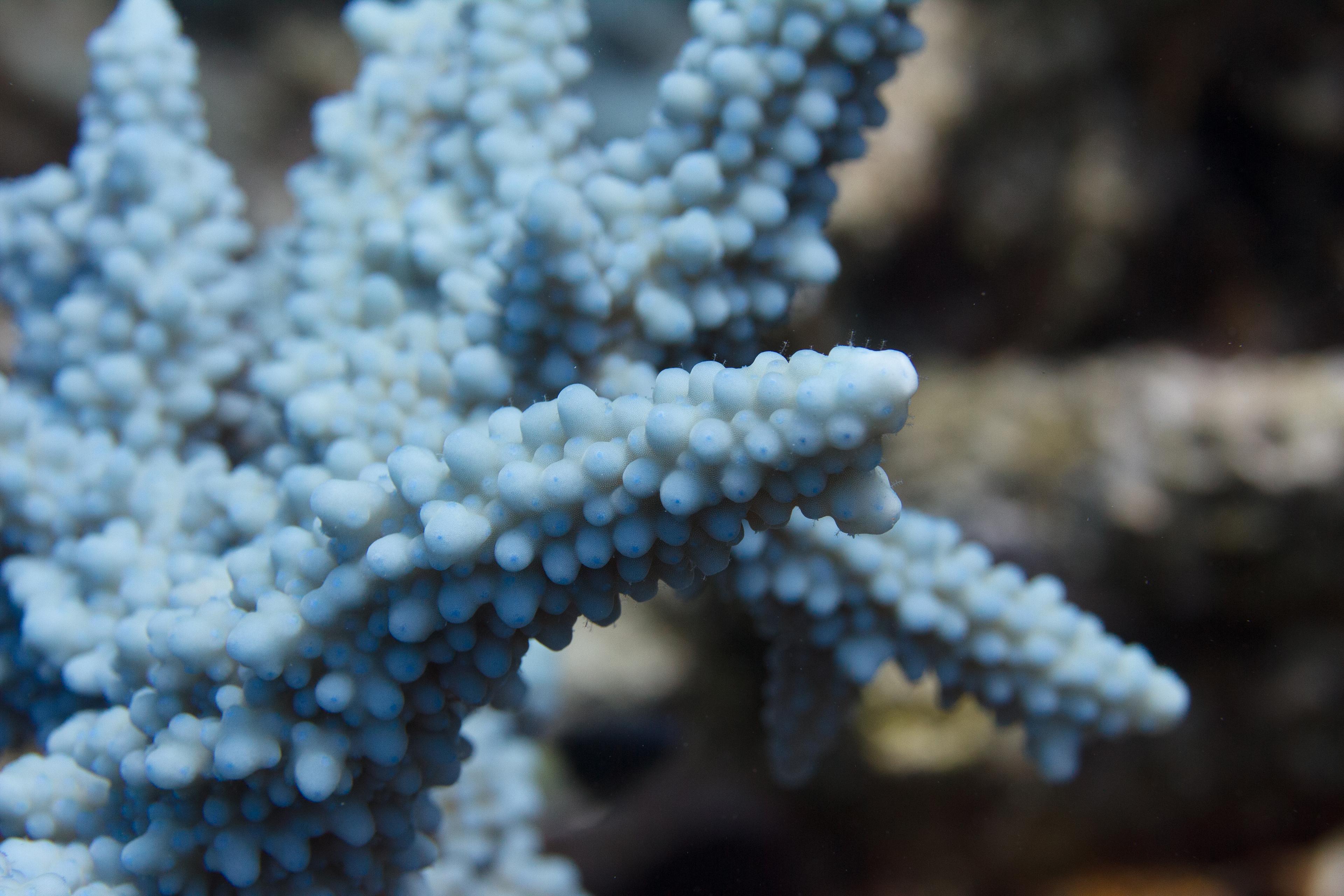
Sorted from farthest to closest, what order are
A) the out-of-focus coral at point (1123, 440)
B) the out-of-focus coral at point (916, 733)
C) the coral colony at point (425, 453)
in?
1. the out-of-focus coral at point (916, 733)
2. the out-of-focus coral at point (1123, 440)
3. the coral colony at point (425, 453)

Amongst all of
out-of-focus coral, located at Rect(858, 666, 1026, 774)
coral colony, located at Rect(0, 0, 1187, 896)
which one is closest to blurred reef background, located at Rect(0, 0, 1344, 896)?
out-of-focus coral, located at Rect(858, 666, 1026, 774)

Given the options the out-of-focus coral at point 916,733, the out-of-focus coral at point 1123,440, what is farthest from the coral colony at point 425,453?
the out-of-focus coral at point 1123,440

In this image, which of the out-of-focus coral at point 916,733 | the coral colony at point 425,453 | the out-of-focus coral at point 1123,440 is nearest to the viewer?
the coral colony at point 425,453

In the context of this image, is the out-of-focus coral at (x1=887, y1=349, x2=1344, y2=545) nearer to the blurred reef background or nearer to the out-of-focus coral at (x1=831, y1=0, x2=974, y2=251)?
the blurred reef background

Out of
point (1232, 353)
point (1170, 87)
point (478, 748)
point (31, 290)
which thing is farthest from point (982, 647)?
point (1170, 87)

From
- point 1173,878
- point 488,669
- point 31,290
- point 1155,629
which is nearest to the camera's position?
point 488,669

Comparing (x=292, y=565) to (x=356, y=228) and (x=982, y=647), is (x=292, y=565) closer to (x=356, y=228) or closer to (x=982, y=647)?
(x=356, y=228)

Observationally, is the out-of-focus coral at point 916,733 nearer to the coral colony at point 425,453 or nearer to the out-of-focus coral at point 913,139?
the coral colony at point 425,453
